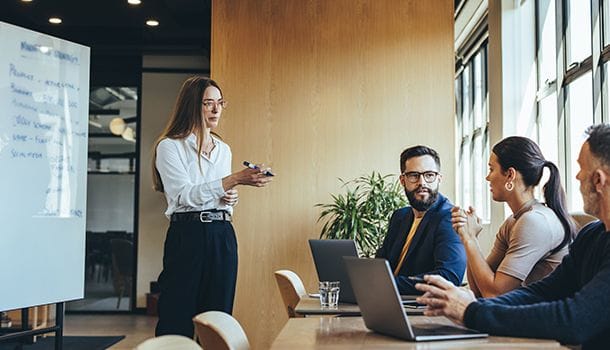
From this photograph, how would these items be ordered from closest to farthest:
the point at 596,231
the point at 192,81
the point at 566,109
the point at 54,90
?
the point at 596,231 < the point at 192,81 < the point at 54,90 < the point at 566,109

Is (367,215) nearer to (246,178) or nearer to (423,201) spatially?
(423,201)

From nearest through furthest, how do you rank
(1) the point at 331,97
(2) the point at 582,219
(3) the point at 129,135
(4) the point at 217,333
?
(4) the point at 217,333
(2) the point at 582,219
(1) the point at 331,97
(3) the point at 129,135

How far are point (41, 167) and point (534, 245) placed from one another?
289cm

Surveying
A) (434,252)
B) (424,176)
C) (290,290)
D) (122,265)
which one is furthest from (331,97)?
(122,265)

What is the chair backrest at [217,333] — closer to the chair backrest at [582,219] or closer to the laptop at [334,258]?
the laptop at [334,258]

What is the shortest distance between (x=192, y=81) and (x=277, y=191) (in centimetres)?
326

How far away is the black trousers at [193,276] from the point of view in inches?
136

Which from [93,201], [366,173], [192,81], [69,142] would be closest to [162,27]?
[93,201]

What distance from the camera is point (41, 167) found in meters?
4.72

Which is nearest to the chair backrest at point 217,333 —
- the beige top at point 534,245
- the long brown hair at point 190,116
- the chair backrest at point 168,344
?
the chair backrest at point 168,344

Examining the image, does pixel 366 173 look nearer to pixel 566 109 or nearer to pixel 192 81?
pixel 566 109

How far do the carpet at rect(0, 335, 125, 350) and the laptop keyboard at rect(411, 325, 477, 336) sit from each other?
5.74 metres

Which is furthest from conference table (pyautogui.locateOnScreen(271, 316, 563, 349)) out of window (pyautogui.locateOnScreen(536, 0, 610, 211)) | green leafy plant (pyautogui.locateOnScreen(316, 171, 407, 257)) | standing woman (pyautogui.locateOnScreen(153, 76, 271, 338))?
green leafy plant (pyautogui.locateOnScreen(316, 171, 407, 257))

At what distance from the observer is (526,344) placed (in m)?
2.01
